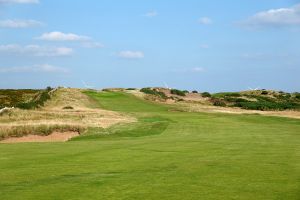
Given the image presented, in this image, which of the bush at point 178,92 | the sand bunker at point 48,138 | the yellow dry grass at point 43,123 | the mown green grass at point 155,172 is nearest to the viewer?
the mown green grass at point 155,172

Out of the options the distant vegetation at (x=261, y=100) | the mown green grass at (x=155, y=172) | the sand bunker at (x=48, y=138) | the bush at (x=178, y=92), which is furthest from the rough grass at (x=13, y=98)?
the mown green grass at (x=155, y=172)

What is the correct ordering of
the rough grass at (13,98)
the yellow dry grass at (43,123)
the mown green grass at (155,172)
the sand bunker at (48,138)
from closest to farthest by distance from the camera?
1. the mown green grass at (155,172)
2. the sand bunker at (48,138)
3. the yellow dry grass at (43,123)
4. the rough grass at (13,98)

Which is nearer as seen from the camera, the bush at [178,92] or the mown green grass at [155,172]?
the mown green grass at [155,172]

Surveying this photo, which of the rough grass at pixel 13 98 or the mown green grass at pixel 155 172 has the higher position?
the rough grass at pixel 13 98

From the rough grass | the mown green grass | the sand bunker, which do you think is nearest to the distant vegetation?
the rough grass

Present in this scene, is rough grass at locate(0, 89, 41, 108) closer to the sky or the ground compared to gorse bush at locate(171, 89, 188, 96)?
closer to the ground

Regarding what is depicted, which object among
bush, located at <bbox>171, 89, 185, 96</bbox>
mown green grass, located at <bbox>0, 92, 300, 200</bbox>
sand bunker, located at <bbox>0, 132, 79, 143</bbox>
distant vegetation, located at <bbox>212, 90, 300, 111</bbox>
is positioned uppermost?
bush, located at <bbox>171, 89, 185, 96</bbox>

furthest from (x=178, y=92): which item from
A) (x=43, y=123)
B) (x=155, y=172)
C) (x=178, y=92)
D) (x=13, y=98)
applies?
(x=155, y=172)

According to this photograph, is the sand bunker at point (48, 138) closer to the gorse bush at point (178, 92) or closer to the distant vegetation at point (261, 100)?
the distant vegetation at point (261, 100)

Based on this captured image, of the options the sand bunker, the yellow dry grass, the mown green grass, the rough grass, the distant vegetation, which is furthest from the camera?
the distant vegetation

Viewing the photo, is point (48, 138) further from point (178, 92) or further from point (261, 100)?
point (178, 92)

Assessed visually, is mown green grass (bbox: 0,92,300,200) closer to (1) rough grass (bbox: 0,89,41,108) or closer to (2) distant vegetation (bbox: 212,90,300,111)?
(1) rough grass (bbox: 0,89,41,108)

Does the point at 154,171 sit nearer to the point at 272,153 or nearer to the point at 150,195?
the point at 150,195

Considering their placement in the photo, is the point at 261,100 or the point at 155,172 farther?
the point at 261,100
